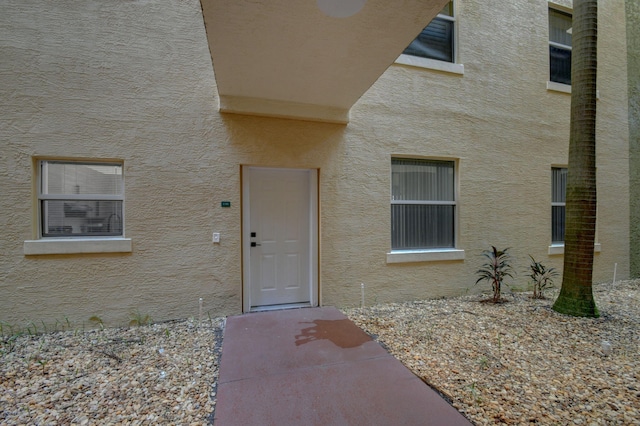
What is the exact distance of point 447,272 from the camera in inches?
209

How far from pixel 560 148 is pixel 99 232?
8.19 meters

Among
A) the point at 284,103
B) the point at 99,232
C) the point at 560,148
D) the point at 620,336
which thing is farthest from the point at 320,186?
the point at 560,148

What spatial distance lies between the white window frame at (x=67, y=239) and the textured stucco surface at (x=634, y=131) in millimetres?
9927

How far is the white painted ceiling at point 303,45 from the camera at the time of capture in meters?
2.50

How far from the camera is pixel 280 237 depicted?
4.69 m

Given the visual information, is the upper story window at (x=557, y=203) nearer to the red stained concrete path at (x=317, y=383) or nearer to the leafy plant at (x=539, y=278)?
the leafy plant at (x=539, y=278)

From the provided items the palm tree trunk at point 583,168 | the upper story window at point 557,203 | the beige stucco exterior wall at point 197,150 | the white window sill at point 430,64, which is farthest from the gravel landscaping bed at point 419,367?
the white window sill at point 430,64

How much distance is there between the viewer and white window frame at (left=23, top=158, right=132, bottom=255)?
146 inches

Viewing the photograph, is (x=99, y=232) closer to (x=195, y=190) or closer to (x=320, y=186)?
(x=195, y=190)

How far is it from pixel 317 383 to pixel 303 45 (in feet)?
10.5

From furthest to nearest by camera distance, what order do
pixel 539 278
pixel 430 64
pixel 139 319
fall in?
pixel 539 278, pixel 430 64, pixel 139 319

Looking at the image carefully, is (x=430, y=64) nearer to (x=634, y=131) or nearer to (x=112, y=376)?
(x=634, y=131)

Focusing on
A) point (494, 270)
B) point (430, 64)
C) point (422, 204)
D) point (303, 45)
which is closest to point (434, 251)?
point (422, 204)

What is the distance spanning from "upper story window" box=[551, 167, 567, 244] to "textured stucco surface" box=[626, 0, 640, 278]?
201 centimetres
